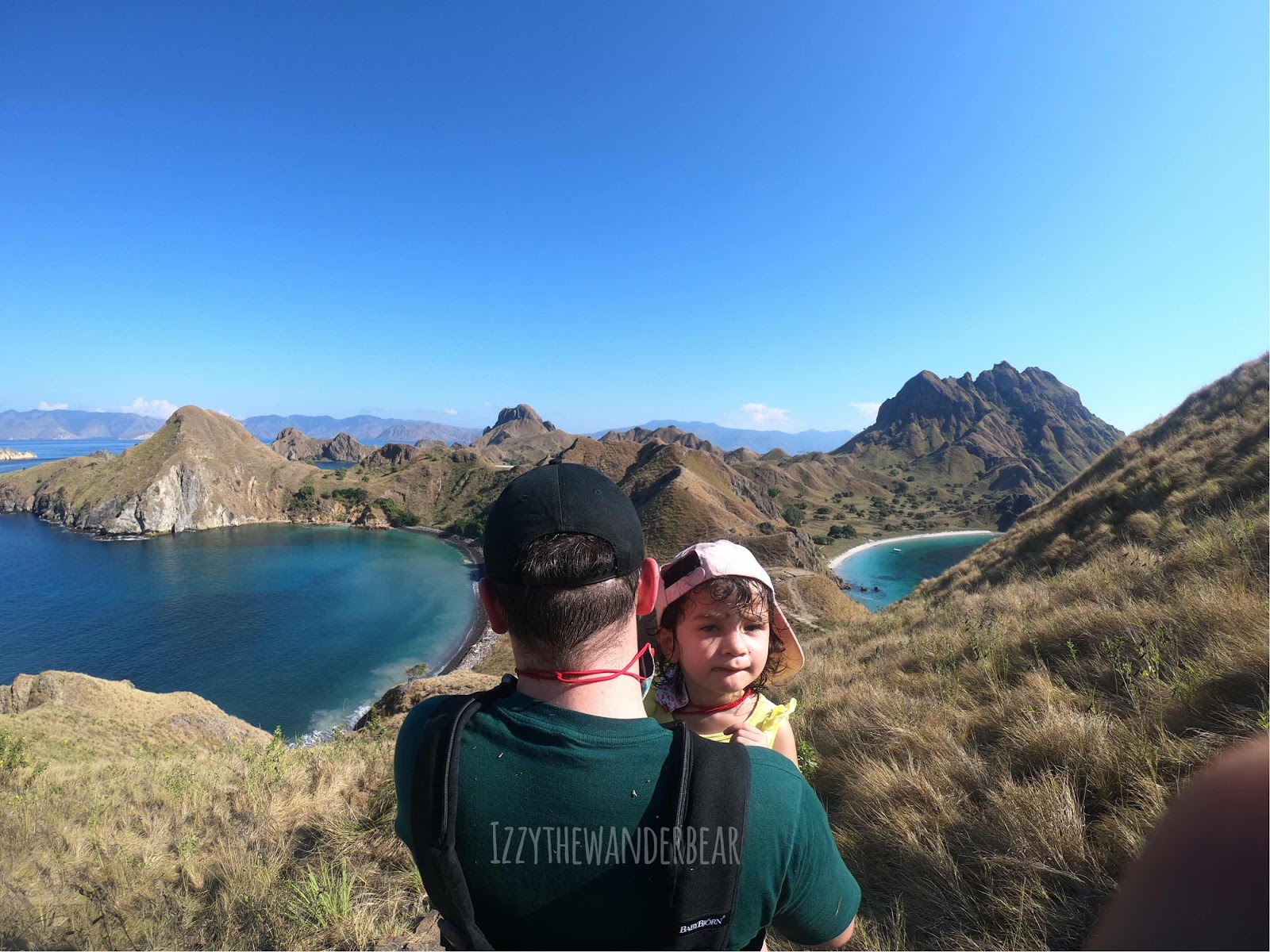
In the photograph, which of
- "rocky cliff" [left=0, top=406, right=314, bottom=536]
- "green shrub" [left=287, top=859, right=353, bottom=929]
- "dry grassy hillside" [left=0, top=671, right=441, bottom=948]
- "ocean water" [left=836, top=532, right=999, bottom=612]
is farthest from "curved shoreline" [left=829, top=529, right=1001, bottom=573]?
"rocky cliff" [left=0, top=406, right=314, bottom=536]

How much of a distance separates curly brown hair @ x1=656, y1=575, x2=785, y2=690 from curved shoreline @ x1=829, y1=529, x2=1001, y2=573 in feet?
272

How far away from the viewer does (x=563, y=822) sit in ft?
4.30

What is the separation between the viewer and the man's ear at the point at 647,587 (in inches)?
72.8

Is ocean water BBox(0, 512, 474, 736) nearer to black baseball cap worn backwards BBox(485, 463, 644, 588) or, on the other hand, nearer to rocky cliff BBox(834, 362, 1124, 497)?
black baseball cap worn backwards BBox(485, 463, 644, 588)

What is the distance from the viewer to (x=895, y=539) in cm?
9925

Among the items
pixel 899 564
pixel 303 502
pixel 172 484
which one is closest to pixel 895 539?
pixel 899 564

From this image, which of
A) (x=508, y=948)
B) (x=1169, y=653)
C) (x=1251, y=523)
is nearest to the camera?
(x=508, y=948)

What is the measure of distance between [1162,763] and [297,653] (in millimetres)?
60485

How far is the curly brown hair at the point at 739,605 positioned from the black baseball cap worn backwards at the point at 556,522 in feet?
3.47

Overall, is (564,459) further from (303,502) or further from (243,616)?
(303,502)

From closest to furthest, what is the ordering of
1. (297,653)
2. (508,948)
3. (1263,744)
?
(1263,744), (508,948), (297,653)

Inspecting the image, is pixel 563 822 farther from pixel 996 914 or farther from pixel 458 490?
pixel 458 490

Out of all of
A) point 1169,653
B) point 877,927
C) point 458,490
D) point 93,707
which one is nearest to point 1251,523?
point 1169,653

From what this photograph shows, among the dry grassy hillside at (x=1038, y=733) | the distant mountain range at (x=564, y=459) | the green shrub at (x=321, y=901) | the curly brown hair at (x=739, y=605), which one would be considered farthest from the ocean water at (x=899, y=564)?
the green shrub at (x=321, y=901)
